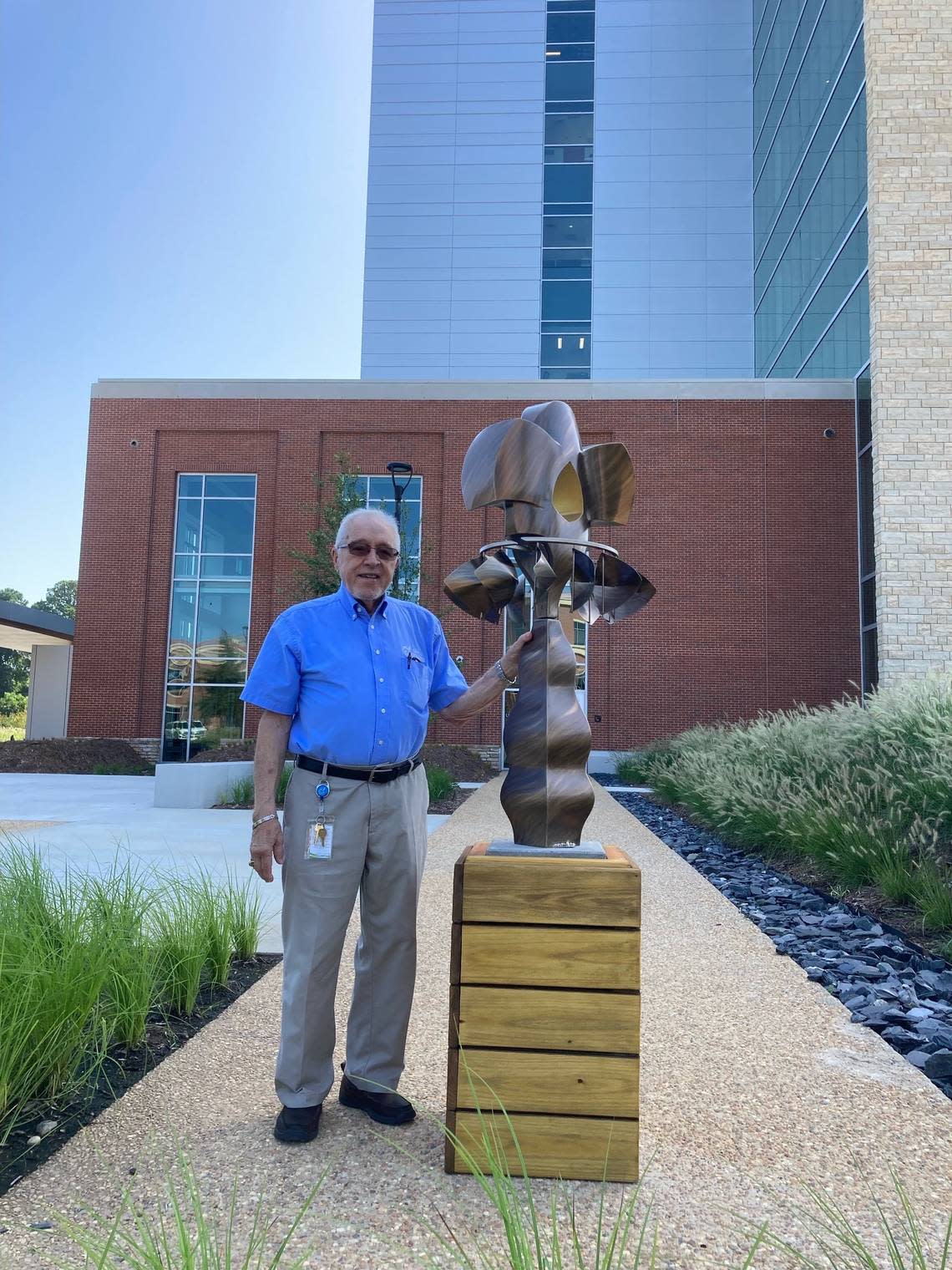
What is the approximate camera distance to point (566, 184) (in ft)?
134

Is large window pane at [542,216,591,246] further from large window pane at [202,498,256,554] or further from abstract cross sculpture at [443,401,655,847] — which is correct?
abstract cross sculpture at [443,401,655,847]

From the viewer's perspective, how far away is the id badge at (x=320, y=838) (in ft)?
9.11

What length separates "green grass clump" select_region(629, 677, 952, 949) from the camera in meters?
6.05

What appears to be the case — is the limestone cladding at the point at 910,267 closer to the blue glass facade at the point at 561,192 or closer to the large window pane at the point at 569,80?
the blue glass facade at the point at 561,192

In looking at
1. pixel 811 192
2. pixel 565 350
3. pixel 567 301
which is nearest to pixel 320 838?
pixel 811 192

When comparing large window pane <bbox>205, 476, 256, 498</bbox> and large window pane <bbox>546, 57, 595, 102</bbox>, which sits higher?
large window pane <bbox>546, 57, 595, 102</bbox>

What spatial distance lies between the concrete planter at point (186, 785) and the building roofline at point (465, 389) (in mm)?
13616

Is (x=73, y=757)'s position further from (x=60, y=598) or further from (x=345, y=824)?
(x=60, y=598)

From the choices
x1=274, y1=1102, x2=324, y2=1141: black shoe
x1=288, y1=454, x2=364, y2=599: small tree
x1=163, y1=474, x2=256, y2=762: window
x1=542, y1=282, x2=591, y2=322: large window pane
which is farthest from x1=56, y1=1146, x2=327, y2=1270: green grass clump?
x1=542, y1=282, x2=591, y2=322: large window pane

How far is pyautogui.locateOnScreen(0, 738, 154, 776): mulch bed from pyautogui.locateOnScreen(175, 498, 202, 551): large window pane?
210 inches

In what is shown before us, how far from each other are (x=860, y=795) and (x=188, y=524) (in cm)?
2059

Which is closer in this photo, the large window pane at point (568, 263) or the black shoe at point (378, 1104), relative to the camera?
the black shoe at point (378, 1104)

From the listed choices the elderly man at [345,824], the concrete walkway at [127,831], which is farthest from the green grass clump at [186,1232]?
the concrete walkway at [127,831]

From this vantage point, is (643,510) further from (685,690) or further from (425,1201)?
(425,1201)
